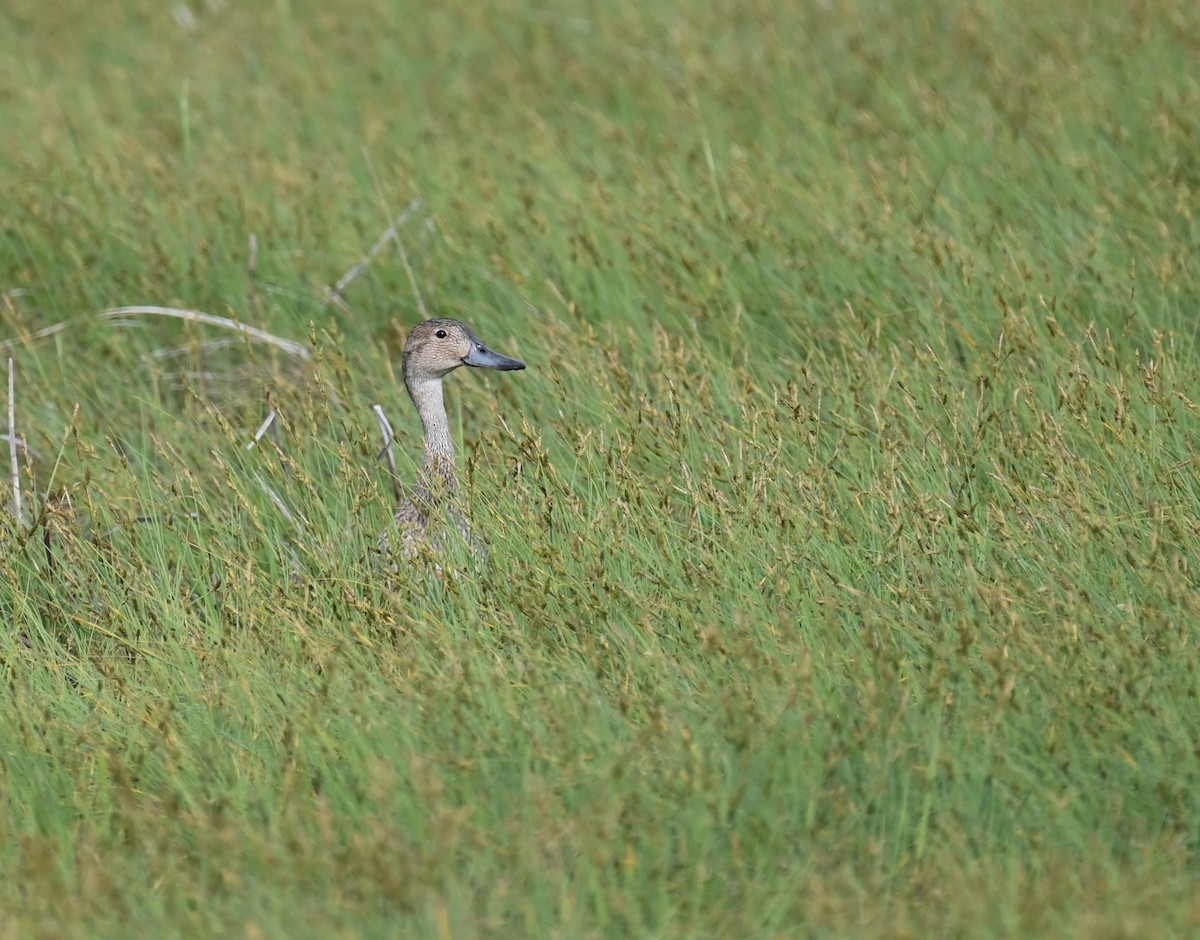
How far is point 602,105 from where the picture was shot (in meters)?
7.31

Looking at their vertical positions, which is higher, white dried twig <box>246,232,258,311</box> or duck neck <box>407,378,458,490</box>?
white dried twig <box>246,232,258,311</box>

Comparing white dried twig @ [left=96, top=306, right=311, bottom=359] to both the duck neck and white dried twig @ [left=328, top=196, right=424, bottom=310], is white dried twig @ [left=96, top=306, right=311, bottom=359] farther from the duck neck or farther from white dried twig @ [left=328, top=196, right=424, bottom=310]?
the duck neck

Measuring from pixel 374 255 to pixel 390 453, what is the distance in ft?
4.09

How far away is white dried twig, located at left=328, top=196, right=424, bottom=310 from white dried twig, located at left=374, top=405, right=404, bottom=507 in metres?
0.80

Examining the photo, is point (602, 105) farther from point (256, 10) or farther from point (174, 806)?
point (174, 806)

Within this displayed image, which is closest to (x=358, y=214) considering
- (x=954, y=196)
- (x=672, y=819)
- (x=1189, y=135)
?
(x=954, y=196)

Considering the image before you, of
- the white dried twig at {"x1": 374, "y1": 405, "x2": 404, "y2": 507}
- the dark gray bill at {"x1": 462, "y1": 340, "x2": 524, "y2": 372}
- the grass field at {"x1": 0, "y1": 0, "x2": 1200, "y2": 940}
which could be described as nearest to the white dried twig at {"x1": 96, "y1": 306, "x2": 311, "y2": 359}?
the grass field at {"x1": 0, "y1": 0, "x2": 1200, "y2": 940}

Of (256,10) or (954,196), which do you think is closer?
(954,196)

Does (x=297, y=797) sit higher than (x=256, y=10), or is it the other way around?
(x=256, y=10)

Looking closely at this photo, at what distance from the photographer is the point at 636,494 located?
4344 mm

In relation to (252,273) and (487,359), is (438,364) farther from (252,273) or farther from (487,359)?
(252,273)

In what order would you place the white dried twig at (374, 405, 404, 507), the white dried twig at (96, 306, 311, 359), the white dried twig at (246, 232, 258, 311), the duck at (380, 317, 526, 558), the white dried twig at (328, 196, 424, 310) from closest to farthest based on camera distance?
the white dried twig at (374, 405, 404, 507)
the duck at (380, 317, 526, 558)
the white dried twig at (96, 306, 311, 359)
the white dried twig at (328, 196, 424, 310)
the white dried twig at (246, 232, 258, 311)

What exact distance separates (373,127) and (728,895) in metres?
4.65

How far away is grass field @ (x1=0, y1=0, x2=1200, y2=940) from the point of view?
10.6ft
